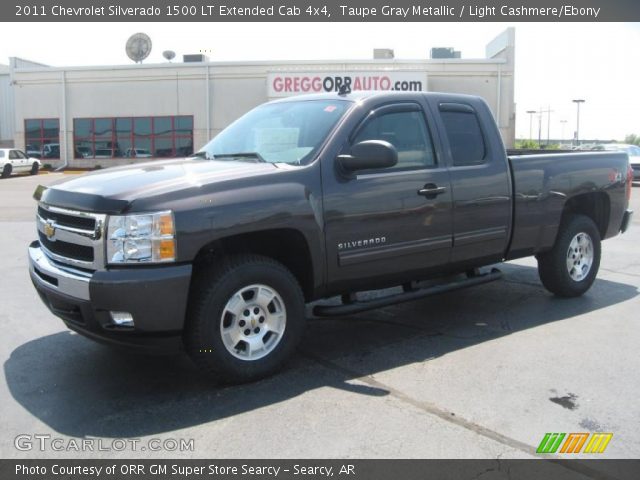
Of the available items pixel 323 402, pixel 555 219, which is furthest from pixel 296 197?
pixel 555 219

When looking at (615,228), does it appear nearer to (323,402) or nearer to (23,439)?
(323,402)

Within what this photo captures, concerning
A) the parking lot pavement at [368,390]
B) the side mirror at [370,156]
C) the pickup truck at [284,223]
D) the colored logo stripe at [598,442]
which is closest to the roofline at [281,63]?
the pickup truck at [284,223]

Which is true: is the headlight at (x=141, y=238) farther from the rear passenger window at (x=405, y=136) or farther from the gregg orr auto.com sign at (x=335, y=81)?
the gregg orr auto.com sign at (x=335, y=81)

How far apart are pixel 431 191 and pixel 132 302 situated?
2.54 metres

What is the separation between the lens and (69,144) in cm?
3591

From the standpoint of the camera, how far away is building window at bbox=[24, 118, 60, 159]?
119ft

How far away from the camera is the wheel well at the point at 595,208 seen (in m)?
6.73

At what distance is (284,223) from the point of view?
13.8ft

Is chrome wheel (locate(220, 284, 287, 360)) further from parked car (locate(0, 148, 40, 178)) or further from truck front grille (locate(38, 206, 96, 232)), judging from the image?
parked car (locate(0, 148, 40, 178))

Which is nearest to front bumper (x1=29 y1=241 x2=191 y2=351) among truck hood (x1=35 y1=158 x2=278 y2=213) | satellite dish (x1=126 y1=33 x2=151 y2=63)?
truck hood (x1=35 y1=158 x2=278 y2=213)

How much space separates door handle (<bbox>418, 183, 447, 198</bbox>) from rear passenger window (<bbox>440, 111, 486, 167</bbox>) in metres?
0.38

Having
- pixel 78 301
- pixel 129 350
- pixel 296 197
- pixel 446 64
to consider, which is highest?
pixel 446 64
